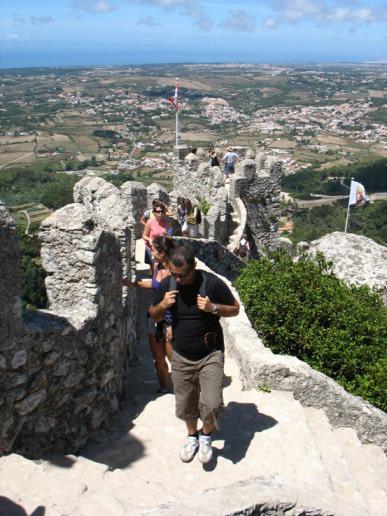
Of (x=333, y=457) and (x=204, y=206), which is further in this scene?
(x=204, y=206)

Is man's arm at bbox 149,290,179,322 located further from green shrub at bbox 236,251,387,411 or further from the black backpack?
green shrub at bbox 236,251,387,411

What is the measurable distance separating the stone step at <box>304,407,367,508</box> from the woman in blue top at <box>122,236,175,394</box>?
5.01ft

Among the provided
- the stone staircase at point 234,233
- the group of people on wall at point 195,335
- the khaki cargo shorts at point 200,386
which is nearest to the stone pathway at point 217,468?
the group of people on wall at point 195,335

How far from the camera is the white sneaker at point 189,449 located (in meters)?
4.49

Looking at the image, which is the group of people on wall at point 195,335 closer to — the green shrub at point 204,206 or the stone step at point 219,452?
the stone step at point 219,452

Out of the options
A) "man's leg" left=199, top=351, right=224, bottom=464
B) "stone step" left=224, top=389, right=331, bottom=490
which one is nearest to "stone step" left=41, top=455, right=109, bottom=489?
"man's leg" left=199, top=351, right=224, bottom=464

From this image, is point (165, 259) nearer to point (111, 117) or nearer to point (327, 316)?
point (327, 316)

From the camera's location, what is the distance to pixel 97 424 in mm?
4805

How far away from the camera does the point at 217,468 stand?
14.6ft

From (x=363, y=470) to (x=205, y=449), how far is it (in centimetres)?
175

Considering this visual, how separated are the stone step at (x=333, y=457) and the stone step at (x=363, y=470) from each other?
0.25 m

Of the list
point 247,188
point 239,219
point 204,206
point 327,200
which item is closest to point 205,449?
point 204,206

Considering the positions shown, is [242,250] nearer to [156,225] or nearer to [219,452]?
[156,225]

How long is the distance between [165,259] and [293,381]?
1.79 meters
